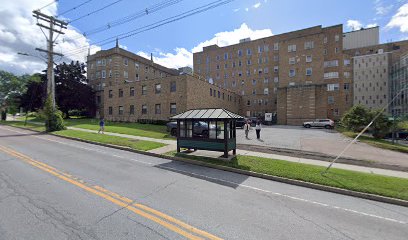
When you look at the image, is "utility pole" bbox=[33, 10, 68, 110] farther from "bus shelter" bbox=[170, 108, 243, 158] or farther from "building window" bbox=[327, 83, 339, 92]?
"building window" bbox=[327, 83, 339, 92]

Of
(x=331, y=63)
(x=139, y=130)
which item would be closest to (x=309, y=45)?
(x=331, y=63)

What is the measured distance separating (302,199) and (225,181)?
8.28 ft

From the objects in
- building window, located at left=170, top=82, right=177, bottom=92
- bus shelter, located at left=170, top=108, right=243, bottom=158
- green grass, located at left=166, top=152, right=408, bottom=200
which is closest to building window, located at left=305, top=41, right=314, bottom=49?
building window, located at left=170, top=82, right=177, bottom=92

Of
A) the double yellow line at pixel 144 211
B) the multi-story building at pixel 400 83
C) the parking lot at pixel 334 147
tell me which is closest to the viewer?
the double yellow line at pixel 144 211

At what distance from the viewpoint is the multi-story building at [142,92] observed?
28.9 metres

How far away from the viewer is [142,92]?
32.6m

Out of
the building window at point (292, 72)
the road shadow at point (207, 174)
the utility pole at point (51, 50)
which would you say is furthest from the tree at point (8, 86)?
the building window at point (292, 72)

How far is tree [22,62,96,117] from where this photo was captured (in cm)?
4041

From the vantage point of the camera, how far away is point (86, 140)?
15906mm

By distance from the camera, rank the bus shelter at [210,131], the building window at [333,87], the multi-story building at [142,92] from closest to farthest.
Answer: the bus shelter at [210,131]
the multi-story building at [142,92]
the building window at [333,87]

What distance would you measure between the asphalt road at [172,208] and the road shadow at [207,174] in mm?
40

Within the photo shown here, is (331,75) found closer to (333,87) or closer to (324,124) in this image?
(333,87)

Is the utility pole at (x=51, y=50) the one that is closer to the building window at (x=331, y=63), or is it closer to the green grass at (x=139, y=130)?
the green grass at (x=139, y=130)

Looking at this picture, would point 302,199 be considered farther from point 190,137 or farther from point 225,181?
point 190,137
